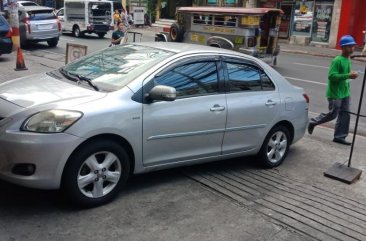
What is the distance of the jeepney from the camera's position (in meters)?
14.5

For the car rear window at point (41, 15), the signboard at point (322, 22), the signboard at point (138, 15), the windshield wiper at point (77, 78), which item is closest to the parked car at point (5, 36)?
the car rear window at point (41, 15)

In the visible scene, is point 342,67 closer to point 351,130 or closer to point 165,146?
point 351,130

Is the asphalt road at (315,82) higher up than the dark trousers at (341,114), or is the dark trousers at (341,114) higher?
the dark trousers at (341,114)

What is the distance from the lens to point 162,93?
166 inches

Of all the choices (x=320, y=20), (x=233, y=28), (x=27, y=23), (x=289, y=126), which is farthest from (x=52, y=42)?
(x=289, y=126)

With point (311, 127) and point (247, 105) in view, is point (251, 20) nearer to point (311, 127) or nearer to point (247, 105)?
point (311, 127)

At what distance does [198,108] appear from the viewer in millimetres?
4680

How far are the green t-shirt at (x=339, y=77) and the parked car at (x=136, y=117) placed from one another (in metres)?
1.08

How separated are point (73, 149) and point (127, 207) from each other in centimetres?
79

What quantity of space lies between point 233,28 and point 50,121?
1181 cm

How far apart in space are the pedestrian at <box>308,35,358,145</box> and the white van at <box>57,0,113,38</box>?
2000 cm

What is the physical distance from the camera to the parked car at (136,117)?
12.4ft

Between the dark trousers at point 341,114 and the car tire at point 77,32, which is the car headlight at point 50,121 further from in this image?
the car tire at point 77,32

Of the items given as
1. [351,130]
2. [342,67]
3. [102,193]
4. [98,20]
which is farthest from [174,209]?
[98,20]
